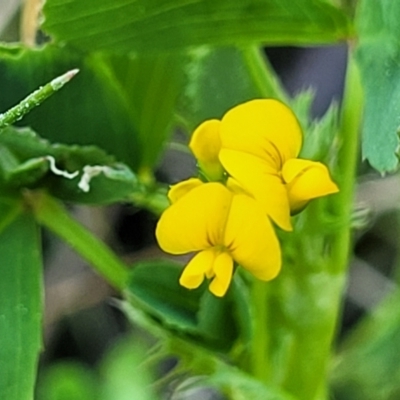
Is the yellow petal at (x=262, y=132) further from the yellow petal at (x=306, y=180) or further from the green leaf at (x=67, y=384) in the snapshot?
the green leaf at (x=67, y=384)

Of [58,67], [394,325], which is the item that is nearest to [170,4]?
[58,67]

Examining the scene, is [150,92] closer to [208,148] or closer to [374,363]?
[208,148]

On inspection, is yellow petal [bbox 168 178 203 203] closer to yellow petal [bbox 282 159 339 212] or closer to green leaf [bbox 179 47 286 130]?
yellow petal [bbox 282 159 339 212]

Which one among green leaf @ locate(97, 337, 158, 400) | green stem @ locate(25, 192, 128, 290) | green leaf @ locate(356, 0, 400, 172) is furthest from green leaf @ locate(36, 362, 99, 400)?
green leaf @ locate(356, 0, 400, 172)

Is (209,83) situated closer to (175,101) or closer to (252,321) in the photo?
(175,101)

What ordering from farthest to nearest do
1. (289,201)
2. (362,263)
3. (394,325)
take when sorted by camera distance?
(362,263) → (394,325) → (289,201)

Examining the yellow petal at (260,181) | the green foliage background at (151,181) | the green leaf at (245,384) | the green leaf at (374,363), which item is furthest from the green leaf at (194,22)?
the green leaf at (374,363)
